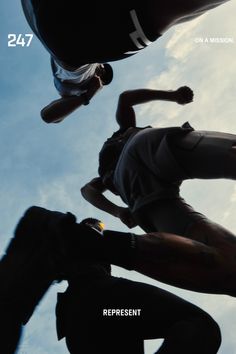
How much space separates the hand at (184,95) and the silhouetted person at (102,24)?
1.37 metres

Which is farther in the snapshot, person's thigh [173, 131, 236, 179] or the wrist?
the wrist

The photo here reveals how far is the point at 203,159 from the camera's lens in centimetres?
140

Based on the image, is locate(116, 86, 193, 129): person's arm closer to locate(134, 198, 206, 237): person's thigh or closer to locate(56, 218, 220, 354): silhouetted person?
locate(134, 198, 206, 237): person's thigh

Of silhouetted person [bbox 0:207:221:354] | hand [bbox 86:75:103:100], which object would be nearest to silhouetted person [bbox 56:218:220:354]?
silhouetted person [bbox 0:207:221:354]

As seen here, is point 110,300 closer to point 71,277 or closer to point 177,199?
point 71,277

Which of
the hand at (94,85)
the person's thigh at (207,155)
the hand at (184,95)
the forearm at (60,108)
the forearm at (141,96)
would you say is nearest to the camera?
the person's thigh at (207,155)

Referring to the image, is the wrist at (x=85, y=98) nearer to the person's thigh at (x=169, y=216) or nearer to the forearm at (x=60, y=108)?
the forearm at (x=60, y=108)

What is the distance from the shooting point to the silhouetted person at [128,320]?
1.11m

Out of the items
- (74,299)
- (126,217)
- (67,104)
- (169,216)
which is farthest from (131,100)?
(74,299)

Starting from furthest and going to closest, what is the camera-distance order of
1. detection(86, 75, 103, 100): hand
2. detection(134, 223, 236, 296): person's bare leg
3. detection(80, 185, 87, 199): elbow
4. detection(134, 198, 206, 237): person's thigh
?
detection(80, 185, 87, 199): elbow
detection(86, 75, 103, 100): hand
detection(134, 198, 206, 237): person's thigh
detection(134, 223, 236, 296): person's bare leg

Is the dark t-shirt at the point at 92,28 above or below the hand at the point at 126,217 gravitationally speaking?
above

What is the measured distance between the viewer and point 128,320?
1189 millimetres

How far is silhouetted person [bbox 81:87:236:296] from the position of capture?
1.07 meters

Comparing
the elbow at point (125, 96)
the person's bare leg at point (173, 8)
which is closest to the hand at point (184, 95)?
the elbow at point (125, 96)
